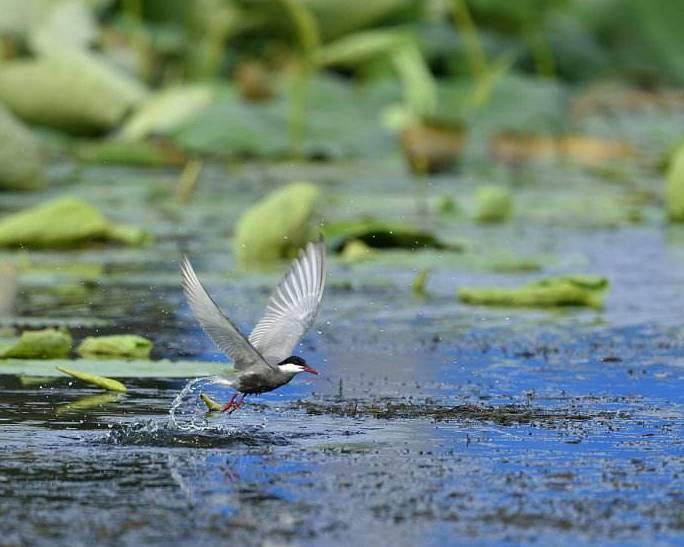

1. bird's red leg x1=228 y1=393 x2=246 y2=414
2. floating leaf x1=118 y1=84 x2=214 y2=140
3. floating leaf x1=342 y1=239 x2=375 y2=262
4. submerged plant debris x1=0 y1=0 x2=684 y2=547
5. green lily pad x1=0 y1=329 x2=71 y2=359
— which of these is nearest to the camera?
submerged plant debris x1=0 y1=0 x2=684 y2=547

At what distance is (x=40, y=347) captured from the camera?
6.88 meters

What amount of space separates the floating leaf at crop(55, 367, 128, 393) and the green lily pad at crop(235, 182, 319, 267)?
3.37 meters

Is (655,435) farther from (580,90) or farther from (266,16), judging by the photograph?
(580,90)

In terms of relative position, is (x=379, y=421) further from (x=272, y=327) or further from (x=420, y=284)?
(x=420, y=284)

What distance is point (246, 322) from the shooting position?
26.5 feet

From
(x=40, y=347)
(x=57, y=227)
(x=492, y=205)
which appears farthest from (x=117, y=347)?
(x=492, y=205)

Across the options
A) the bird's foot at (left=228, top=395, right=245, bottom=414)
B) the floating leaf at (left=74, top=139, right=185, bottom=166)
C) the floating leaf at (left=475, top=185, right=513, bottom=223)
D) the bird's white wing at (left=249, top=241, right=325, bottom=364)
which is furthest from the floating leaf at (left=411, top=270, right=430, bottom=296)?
the floating leaf at (left=74, top=139, right=185, bottom=166)

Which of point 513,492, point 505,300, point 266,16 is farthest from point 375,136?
point 513,492

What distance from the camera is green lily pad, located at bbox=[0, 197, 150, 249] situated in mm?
10039

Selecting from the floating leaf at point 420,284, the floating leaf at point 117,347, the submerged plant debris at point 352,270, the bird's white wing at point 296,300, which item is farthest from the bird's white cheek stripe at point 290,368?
the floating leaf at point 420,284

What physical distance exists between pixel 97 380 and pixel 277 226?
12.3 feet

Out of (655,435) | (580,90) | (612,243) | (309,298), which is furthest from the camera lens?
(580,90)

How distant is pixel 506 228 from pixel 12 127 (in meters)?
3.56

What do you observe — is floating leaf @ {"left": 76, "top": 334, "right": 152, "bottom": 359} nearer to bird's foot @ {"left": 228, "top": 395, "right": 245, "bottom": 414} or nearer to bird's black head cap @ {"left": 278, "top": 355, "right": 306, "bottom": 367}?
bird's foot @ {"left": 228, "top": 395, "right": 245, "bottom": 414}
